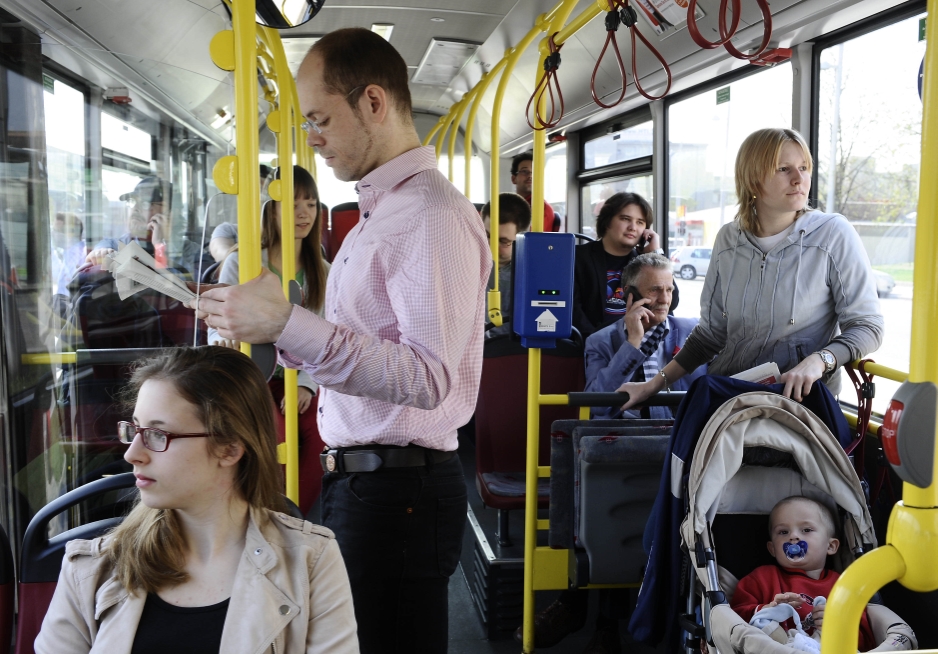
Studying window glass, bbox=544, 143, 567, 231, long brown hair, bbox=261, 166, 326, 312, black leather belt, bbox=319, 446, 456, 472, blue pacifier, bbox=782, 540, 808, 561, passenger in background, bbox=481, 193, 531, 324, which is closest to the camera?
black leather belt, bbox=319, 446, 456, 472

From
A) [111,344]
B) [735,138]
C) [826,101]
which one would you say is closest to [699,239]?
[735,138]

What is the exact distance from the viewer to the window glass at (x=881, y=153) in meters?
3.11

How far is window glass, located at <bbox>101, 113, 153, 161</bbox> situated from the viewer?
2990 mm

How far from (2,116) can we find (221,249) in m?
1.16

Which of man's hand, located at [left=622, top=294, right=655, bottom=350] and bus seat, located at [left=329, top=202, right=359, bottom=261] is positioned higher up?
bus seat, located at [left=329, top=202, right=359, bottom=261]

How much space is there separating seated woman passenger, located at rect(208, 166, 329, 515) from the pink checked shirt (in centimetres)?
148

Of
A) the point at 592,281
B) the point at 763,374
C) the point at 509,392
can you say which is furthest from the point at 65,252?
the point at 592,281

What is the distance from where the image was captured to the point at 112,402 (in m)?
2.95

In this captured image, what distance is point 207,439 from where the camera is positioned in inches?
58.7

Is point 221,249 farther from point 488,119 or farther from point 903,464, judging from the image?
point 488,119

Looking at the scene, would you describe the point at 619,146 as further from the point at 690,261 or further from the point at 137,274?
the point at 137,274

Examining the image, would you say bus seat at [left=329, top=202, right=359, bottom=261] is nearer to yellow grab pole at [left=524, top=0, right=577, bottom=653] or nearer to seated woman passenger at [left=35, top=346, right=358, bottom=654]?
yellow grab pole at [left=524, top=0, right=577, bottom=653]

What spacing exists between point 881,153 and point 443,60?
14.9ft

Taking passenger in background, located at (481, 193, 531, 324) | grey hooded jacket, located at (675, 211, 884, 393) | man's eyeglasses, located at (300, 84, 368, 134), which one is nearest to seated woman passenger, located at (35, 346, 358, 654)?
man's eyeglasses, located at (300, 84, 368, 134)
